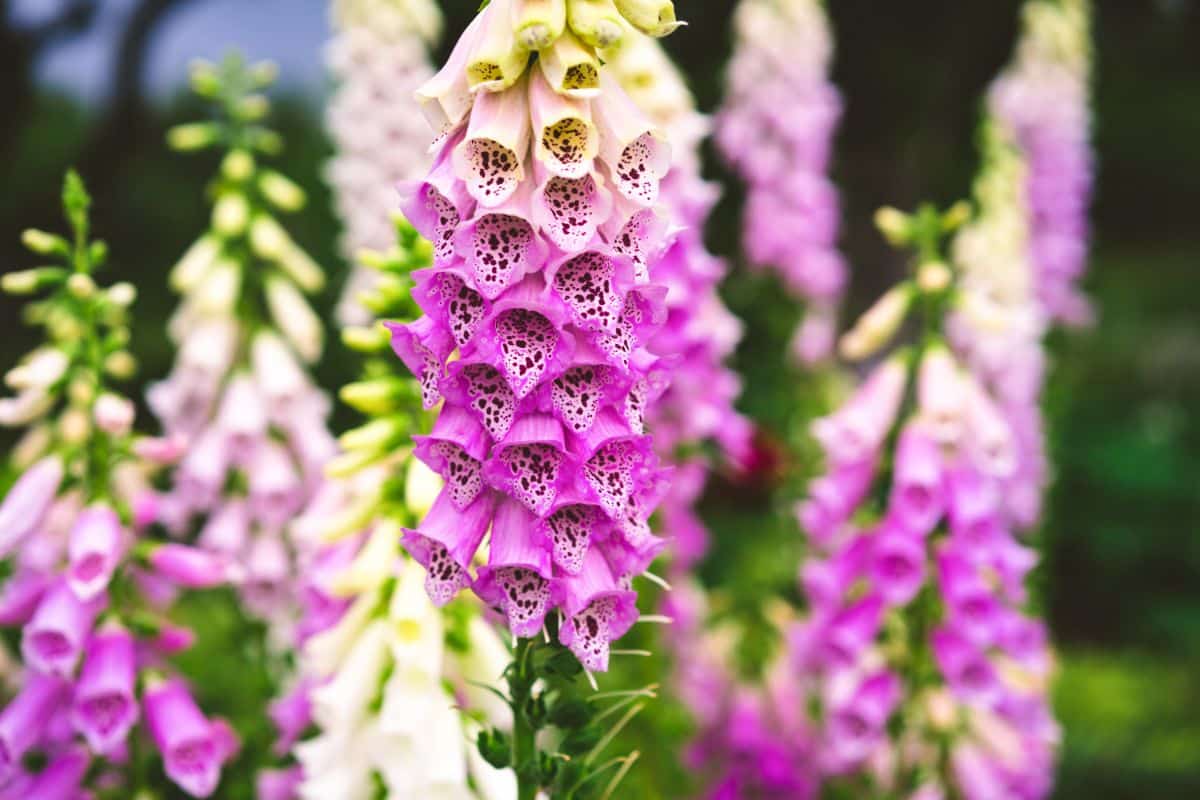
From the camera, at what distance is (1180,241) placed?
1531 cm

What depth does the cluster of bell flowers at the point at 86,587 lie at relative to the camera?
6.82 feet

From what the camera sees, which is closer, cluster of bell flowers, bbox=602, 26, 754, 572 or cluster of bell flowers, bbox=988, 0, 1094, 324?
cluster of bell flowers, bbox=602, 26, 754, 572

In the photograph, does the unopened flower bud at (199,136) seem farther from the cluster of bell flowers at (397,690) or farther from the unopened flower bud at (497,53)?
the unopened flower bud at (497,53)

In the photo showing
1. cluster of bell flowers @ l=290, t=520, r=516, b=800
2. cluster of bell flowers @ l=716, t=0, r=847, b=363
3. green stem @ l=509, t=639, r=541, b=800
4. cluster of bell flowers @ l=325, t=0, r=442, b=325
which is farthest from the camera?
cluster of bell flowers @ l=716, t=0, r=847, b=363

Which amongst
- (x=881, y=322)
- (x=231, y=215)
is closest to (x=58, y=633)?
(x=231, y=215)

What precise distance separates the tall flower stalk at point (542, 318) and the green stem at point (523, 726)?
1.3 inches

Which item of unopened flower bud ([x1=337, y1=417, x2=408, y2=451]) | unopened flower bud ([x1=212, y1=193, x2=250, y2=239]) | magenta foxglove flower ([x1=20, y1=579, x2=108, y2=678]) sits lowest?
magenta foxglove flower ([x1=20, y1=579, x2=108, y2=678])

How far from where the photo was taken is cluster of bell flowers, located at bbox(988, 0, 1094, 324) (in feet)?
18.8

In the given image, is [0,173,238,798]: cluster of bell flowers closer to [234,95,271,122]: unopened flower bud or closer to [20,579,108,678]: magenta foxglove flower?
[20,579,108,678]: magenta foxglove flower

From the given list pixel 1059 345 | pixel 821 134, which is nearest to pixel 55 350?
pixel 821 134

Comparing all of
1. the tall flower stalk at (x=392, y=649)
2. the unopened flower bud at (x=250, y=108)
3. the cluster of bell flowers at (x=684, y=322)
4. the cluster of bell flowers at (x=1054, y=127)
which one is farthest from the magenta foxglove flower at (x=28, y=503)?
the cluster of bell flowers at (x=1054, y=127)

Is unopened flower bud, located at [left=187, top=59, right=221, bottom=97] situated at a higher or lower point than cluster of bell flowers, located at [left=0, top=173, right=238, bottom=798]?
higher

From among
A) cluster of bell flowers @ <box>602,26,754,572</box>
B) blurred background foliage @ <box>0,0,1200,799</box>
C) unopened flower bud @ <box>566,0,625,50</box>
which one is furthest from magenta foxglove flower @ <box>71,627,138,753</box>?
unopened flower bud @ <box>566,0,625,50</box>

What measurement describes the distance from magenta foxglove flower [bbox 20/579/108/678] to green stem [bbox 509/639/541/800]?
92 cm
